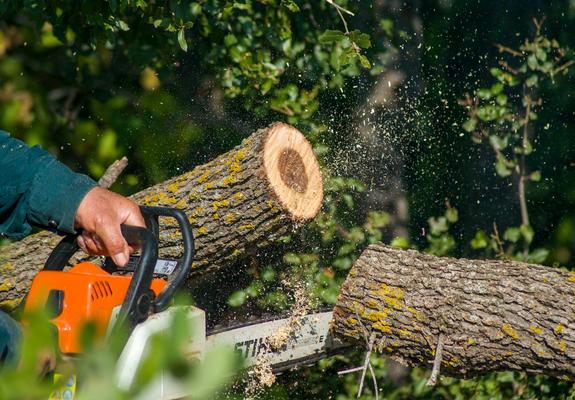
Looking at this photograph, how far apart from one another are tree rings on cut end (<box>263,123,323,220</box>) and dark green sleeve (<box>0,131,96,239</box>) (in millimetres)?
749

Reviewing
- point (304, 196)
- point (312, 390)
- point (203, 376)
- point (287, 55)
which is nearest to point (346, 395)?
point (312, 390)

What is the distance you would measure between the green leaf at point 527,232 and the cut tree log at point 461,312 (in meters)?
1.46

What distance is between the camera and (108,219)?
7.37 ft

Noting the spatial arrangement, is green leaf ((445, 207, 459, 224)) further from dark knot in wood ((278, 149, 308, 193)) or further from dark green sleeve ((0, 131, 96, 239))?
dark green sleeve ((0, 131, 96, 239))

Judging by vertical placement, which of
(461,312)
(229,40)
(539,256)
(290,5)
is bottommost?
(539,256)

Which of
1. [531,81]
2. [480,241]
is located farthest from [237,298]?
[531,81]

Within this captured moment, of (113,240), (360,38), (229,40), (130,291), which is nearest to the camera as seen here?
(130,291)

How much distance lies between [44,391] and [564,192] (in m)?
4.35

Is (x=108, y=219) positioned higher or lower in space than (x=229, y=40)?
lower

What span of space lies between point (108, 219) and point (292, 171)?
2.92 ft

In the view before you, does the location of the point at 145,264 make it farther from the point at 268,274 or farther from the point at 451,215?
the point at 451,215

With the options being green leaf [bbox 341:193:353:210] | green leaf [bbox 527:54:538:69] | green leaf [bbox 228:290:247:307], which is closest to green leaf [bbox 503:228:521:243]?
green leaf [bbox 527:54:538:69]

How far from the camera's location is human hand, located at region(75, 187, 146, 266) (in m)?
2.24

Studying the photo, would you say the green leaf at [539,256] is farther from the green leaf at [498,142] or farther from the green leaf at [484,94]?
the green leaf at [484,94]
